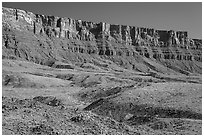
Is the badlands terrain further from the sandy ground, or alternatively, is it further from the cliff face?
the cliff face

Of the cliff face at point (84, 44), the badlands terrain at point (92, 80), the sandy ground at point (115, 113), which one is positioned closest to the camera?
the sandy ground at point (115, 113)

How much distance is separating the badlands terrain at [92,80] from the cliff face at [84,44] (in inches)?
20.1

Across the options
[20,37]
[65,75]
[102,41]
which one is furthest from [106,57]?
[65,75]

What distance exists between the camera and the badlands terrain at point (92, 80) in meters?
17.8

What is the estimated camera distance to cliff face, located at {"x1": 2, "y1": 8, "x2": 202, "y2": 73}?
508ft

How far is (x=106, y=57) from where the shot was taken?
178000 mm

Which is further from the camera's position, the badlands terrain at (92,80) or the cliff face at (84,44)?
the cliff face at (84,44)

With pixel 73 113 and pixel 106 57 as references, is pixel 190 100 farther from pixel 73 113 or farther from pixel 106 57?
pixel 106 57

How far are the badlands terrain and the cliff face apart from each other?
51cm

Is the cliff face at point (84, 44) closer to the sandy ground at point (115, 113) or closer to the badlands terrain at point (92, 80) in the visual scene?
the badlands terrain at point (92, 80)

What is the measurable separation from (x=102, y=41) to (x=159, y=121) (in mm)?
165865

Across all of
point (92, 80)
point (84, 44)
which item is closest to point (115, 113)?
point (92, 80)

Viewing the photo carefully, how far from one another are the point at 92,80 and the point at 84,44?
105m

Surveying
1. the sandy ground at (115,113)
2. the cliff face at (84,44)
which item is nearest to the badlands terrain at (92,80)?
the sandy ground at (115,113)
